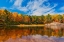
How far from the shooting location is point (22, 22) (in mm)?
25203

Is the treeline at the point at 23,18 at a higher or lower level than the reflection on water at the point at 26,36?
higher

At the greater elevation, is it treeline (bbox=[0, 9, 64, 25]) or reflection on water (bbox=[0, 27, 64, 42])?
treeline (bbox=[0, 9, 64, 25])

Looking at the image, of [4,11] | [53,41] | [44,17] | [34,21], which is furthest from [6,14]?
[53,41]

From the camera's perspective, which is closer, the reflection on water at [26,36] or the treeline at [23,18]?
the reflection on water at [26,36]

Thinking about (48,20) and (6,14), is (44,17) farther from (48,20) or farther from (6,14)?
(6,14)

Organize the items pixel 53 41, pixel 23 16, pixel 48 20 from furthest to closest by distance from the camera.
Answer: pixel 48 20
pixel 23 16
pixel 53 41

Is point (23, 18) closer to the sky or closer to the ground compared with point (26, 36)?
closer to the sky

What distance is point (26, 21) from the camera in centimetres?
2591

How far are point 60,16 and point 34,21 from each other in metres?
4.75

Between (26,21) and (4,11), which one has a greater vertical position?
(4,11)

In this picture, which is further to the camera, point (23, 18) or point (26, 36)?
point (23, 18)

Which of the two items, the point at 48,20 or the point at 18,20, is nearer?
the point at 18,20

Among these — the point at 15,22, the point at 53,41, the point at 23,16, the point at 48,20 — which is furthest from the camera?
the point at 48,20

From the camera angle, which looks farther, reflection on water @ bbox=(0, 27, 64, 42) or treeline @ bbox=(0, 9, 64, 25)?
treeline @ bbox=(0, 9, 64, 25)
